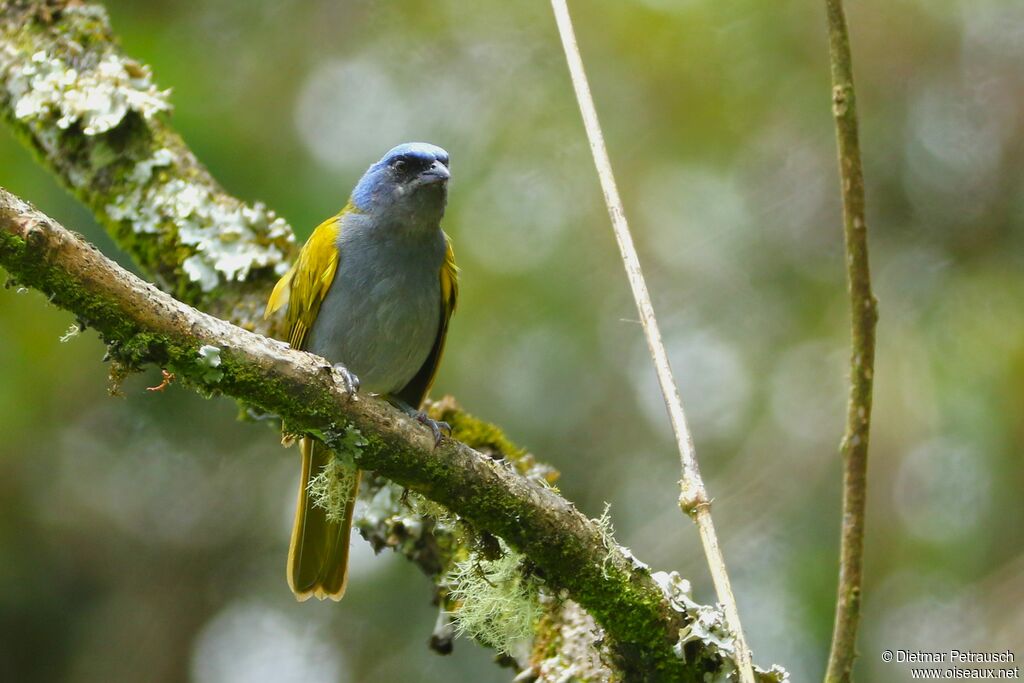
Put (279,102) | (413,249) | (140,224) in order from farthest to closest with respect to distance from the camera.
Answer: (279,102)
(413,249)
(140,224)

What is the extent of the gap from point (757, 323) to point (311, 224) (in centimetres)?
226

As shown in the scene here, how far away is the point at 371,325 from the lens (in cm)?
385

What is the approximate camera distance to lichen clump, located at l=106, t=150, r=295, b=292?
3.74 metres

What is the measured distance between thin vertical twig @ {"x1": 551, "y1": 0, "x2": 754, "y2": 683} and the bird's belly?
1.38 m

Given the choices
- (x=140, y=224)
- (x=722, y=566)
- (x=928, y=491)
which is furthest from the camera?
(x=928, y=491)

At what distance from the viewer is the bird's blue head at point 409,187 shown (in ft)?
13.2

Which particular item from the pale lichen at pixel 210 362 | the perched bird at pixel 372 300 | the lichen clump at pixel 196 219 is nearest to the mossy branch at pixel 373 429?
the pale lichen at pixel 210 362

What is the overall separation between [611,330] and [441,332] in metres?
1.79

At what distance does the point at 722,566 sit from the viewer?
2.34 meters

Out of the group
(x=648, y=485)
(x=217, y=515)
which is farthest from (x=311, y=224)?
(x=648, y=485)

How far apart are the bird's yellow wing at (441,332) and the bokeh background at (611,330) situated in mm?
1108

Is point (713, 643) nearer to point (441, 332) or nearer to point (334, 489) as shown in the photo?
point (334, 489)

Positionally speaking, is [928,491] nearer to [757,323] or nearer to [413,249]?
[757,323]

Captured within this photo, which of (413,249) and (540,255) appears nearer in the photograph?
(413,249)
